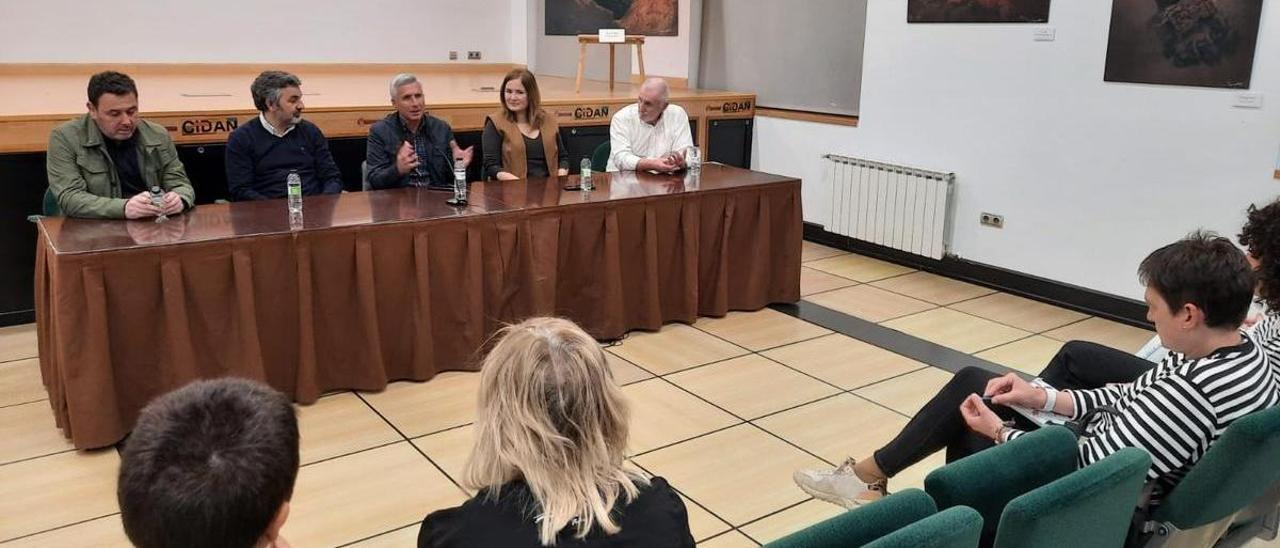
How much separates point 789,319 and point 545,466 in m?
3.57

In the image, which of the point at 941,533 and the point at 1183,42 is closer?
the point at 941,533

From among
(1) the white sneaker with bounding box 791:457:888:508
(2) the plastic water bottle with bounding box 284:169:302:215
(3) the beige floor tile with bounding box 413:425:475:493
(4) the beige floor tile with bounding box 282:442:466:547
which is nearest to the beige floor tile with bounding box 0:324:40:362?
(2) the plastic water bottle with bounding box 284:169:302:215

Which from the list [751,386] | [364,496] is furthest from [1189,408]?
[364,496]

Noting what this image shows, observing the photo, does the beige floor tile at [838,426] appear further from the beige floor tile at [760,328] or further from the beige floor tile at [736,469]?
the beige floor tile at [760,328]

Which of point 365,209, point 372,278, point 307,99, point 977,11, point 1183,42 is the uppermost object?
point 977,11

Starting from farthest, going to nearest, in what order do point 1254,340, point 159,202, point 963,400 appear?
point 159,202
point 963,400
point 1254,340

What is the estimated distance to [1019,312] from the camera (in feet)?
17.0

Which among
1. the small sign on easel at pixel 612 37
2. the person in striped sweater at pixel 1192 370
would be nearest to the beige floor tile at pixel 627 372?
the person in striped sweater at pixel 1192 370

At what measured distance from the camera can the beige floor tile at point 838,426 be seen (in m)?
3.38

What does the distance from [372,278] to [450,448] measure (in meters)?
0.78

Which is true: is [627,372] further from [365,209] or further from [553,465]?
[553,465]

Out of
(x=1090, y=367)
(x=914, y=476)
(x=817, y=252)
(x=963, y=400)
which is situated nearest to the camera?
(x=963, y=400)

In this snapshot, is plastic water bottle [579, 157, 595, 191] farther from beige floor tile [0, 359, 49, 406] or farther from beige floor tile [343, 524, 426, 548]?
beige floor tile [0, 359, 49, 406]

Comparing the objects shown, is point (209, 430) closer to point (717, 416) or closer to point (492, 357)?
point (492, 357)
